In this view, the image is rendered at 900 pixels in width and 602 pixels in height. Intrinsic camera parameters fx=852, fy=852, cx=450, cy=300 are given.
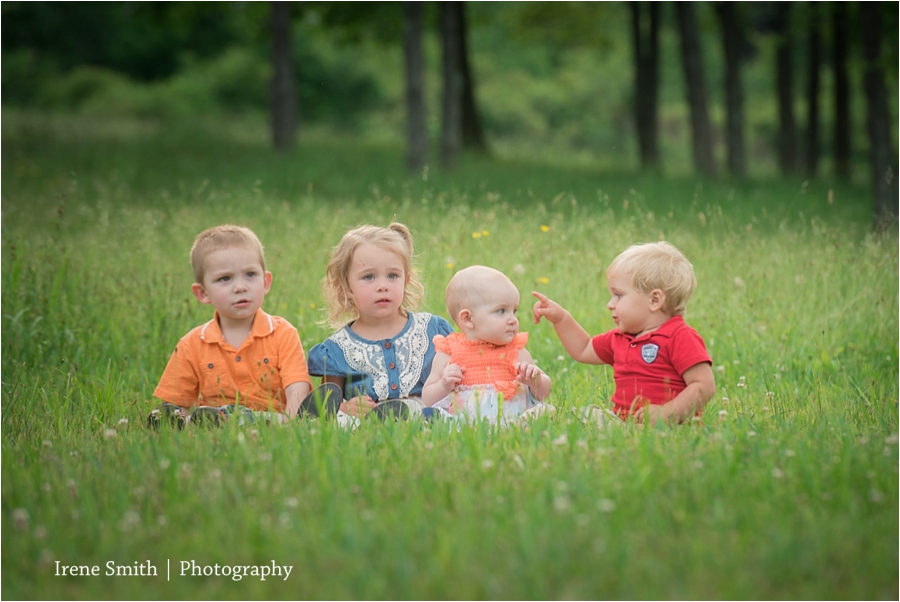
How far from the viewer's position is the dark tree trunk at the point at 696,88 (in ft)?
51.8

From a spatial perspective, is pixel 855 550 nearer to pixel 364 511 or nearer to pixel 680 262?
pixel 364 511

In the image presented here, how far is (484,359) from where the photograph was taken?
4.32 meters

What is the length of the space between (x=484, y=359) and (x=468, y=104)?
1634cm

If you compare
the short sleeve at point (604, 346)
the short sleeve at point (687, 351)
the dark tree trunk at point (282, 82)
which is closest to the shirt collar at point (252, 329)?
the short sleeve at point (604, 346)

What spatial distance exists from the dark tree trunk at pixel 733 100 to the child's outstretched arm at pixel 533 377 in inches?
494

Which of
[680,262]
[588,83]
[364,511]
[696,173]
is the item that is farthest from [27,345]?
[588,83]

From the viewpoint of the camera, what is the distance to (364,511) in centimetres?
281

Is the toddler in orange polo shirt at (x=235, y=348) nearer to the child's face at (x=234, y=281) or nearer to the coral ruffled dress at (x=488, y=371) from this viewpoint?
the child's face at (x=234, y=281)

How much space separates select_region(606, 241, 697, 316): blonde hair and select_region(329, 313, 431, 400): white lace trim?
45.4 inches

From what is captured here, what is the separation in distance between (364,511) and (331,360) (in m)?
1.81

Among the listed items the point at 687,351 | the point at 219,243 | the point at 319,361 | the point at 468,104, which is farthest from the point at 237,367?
the point at 468,104

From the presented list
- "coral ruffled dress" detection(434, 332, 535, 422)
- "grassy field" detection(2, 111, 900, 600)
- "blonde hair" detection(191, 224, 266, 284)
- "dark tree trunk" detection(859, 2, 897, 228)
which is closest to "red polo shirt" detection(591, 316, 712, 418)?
"grassy field" detection(2, 111, 900, 600)

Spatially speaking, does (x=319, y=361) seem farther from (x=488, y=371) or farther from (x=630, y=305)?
(x=630, y=305)

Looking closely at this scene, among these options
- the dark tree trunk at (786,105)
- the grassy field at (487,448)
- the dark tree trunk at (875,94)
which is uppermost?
the dark tree trunk at (786,105)
